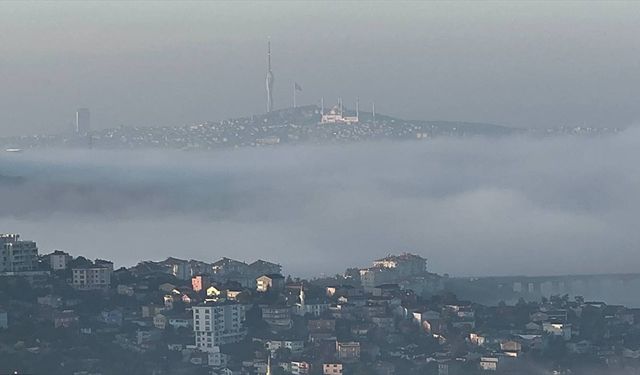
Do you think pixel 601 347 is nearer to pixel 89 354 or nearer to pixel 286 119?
pixel 89 354

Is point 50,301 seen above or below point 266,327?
above

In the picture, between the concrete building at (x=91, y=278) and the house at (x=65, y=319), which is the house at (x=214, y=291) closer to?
the concrete building at (x=91, y=278)

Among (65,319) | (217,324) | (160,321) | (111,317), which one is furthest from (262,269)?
(65,319)

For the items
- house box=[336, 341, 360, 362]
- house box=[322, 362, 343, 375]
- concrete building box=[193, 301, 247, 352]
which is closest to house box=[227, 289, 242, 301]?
concrete building box=[193, 301, 247, 352]

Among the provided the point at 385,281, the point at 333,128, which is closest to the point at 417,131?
the point at 333,128

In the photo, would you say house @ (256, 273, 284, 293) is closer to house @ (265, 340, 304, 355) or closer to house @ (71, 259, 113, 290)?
house @ (71, 259, 113, 290)

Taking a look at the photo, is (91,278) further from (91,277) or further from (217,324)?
(217,324)

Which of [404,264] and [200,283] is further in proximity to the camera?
[404,264]

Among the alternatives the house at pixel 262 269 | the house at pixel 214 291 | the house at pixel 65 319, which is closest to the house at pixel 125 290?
the house at pixel 214 291
